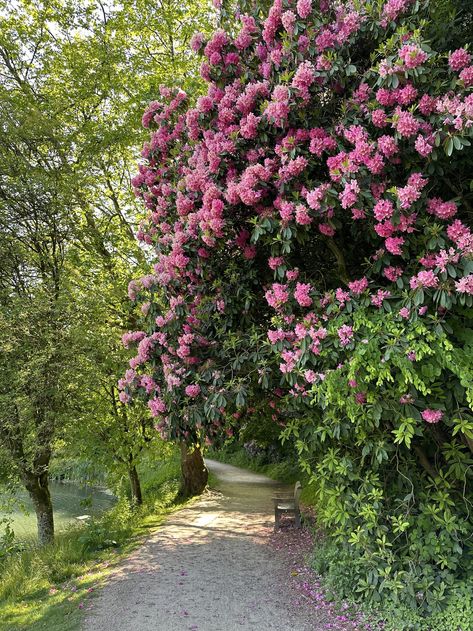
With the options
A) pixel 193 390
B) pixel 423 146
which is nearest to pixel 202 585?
pixel 193 390

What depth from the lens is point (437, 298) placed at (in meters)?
3.23

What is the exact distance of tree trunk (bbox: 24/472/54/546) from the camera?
340 inches

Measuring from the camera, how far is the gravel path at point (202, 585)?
442 centimetres

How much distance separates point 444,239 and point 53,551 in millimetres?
7221

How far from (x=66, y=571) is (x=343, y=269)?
215 inches

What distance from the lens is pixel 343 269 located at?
4.25m

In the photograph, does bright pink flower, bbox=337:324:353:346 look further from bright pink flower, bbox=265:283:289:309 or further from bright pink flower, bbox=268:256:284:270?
bright pink flower, bbox=268:256:284:270

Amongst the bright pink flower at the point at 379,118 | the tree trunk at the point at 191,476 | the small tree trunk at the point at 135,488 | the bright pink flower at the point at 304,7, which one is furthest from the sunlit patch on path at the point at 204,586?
the bright pink flower at the point at 304,7

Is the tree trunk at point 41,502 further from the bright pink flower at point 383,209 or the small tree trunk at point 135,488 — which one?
the bright pink flower at point 383,209

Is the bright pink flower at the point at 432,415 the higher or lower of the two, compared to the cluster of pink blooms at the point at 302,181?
lower

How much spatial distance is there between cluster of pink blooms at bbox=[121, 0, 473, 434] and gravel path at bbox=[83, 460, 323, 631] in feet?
6.11

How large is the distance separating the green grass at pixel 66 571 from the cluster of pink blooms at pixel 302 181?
7.66ft

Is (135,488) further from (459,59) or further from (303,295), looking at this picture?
(459,59)

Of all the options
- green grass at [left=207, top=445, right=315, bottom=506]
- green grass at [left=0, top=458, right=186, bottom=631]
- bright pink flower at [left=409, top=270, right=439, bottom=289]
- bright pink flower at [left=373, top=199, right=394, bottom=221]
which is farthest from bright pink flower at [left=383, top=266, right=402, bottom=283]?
green grass at [left=207, top=445, right=315, bottom=506]
